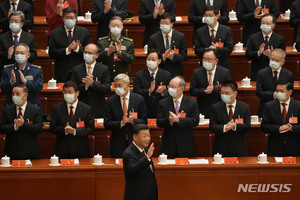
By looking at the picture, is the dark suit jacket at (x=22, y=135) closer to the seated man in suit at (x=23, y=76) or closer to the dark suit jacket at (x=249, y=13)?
the seated man in suit at (x=23, y=76)

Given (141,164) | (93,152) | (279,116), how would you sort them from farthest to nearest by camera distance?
1. (93,152)
2. (279,116)
3. (141,164)

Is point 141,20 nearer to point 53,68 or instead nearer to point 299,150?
point 53,68

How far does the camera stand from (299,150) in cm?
877

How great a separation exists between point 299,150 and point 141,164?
2.44 metres

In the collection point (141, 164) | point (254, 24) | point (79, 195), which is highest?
point (254, 24)

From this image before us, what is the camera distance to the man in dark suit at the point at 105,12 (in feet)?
34.6

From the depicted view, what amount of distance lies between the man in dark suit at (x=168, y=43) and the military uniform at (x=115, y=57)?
389 mm

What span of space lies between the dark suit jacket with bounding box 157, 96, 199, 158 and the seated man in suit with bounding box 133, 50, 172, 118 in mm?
655

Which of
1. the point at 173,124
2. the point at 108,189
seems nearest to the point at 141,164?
the point at 108,189

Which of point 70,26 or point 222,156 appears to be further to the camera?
point 70,26

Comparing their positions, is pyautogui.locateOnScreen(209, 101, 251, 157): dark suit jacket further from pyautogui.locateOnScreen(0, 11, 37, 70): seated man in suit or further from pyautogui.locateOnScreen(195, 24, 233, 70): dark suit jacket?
pyautogui.locateOnScreen(0, 11, 37, 70): seated man in suit

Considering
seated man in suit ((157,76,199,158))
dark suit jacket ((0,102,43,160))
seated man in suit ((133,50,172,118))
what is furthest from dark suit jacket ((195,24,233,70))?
dark suit jacket ((0,102,43,160))

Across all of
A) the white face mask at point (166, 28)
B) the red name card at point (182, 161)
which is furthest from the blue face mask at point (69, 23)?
the red name card at point (182, 161)

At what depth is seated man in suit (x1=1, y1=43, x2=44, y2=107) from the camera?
9242mm
